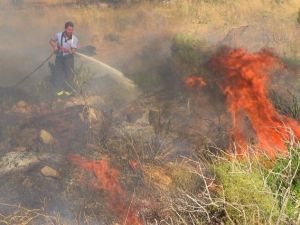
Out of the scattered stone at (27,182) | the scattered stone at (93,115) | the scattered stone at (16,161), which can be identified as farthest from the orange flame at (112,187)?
the scattered stone at (93,115)

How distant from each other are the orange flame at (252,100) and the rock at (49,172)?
3074 millimetres

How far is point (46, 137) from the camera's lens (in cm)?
841

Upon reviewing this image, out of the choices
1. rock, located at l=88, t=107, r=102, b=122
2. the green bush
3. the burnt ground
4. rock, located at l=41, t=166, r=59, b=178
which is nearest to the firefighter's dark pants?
the burnt ground

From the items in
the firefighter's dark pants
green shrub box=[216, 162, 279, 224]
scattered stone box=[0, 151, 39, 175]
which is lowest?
scattered stone box=[0, 151, 39, 175]

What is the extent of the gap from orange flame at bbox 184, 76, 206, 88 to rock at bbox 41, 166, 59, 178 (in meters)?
4.12

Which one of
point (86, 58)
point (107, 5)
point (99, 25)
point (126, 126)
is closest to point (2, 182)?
point (126, 126)

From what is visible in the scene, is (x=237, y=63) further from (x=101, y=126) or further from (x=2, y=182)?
(x=2, y=182)

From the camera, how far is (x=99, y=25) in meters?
17.3

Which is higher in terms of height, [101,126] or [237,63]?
[237,63]

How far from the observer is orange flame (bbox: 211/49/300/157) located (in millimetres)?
7152

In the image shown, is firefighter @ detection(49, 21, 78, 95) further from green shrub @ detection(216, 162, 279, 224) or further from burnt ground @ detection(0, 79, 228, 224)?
green shrub @ detection(216, 162, 279, 224)

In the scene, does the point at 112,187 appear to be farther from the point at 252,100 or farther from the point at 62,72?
the point at 62,72

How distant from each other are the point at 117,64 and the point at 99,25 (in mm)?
3798

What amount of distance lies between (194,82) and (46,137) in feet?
12.2
